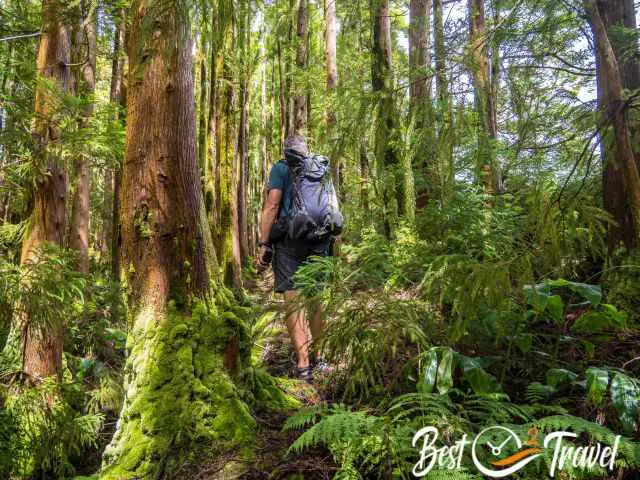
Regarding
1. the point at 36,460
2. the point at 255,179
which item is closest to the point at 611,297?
the point at 36,460

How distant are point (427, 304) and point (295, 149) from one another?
184 cm

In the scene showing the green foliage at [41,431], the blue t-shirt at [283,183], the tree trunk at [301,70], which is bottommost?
the green foliage at [41,431]

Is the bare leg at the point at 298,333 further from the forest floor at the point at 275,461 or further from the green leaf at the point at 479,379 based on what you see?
the green leaf at the point at 479,379

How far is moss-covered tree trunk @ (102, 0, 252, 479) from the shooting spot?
87.9 inches

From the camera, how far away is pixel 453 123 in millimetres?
2605

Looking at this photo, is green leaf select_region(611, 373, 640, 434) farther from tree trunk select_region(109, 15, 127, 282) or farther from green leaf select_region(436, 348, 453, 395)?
tree trunk select_region(109, 15, 127, 282)

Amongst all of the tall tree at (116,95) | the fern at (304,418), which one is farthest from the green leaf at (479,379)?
the tall tree at (116,95)

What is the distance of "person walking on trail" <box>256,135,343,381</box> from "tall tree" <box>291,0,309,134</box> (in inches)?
277

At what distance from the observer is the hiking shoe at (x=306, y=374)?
3.21m

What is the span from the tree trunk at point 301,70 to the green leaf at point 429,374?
8834 mm

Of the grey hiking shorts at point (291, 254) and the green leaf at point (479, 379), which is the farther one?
the grey hiking shorts at point (291, 254)

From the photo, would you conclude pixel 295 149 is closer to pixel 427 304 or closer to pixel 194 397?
pixel 427 304

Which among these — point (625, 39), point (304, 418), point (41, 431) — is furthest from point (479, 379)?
point (625, 39)

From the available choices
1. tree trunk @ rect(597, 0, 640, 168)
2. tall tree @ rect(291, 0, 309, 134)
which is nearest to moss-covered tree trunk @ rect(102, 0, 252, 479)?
tree trunk @ rect(597, 0, 640, 168)
